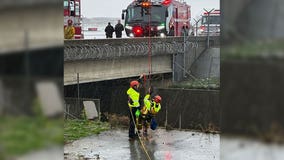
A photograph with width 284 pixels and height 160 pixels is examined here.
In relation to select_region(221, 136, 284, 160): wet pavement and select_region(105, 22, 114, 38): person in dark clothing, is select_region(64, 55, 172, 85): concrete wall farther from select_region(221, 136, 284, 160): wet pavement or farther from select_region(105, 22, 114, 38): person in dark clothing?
select_region(221, 136, 284, 160): wet pavement

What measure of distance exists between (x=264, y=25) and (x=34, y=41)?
987mm

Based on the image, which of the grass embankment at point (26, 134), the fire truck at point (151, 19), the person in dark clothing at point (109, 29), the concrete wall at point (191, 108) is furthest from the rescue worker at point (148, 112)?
the fire truck at point (151, 19)

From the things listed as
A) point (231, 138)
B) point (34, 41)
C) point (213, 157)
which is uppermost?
point (34, 41)

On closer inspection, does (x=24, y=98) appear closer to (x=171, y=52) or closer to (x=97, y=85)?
(x=97, y=85)

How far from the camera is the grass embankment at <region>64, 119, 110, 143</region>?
10.6m

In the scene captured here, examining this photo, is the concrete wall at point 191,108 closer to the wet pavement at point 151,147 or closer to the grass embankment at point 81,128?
the wet pavement at point 151,147

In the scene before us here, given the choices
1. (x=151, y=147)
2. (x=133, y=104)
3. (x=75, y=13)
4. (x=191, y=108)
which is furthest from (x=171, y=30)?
(x=151, y=147)

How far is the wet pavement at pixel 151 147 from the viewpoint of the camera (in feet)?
29.2

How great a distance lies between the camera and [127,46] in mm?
18750

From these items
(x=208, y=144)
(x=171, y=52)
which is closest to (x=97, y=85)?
(x=171, y=52)

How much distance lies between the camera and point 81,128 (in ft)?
37.2

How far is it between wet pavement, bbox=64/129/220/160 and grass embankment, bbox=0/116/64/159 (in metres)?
6.40

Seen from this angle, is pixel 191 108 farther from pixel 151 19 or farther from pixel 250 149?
pixel 151 19

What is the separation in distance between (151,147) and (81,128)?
2.34 m
